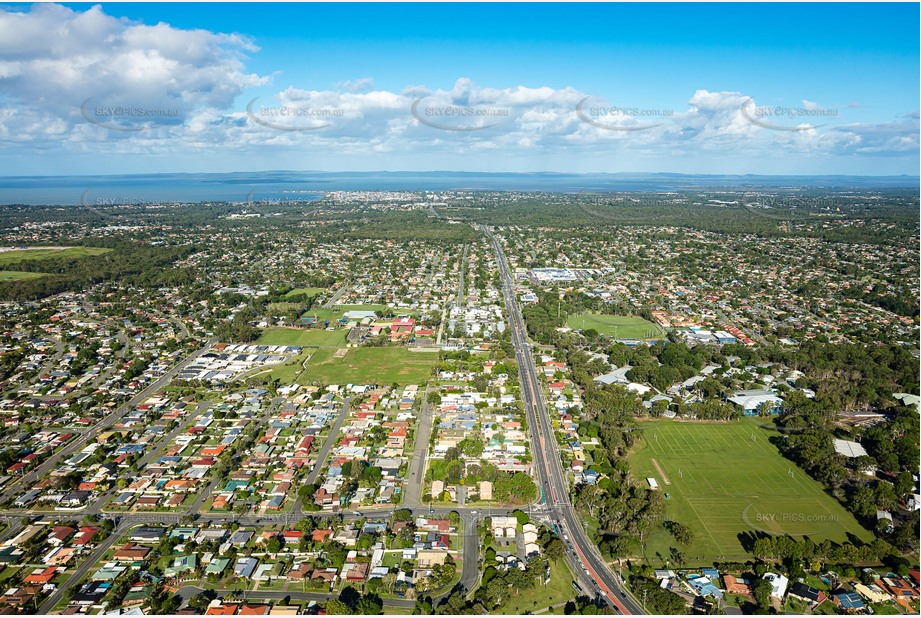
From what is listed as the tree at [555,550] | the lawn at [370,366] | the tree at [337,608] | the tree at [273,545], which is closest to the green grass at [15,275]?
the lawn at [370,366]

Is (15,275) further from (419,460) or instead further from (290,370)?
(419,460)

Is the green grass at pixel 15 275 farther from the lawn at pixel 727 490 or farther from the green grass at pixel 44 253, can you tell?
the lawn at pixel 727 490

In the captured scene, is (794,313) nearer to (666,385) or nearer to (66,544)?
(666,385)

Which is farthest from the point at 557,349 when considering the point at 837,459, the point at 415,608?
the point at 415,608

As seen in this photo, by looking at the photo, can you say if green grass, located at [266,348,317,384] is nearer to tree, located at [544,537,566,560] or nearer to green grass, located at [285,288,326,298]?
green grass, located at [285,288,326,298]

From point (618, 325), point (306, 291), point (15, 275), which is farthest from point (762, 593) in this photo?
point (15, 275)
